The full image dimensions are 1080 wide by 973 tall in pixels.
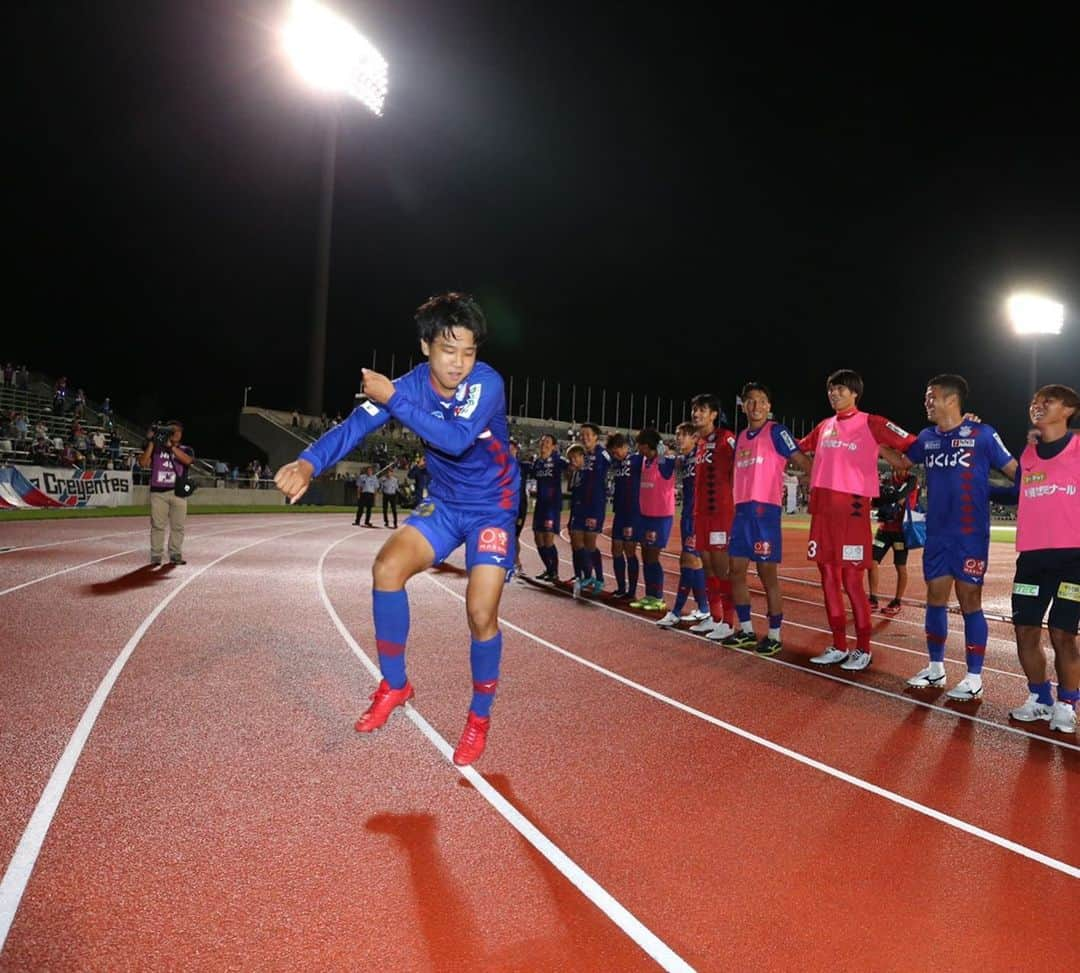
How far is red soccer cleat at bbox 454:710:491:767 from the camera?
12.1 ft

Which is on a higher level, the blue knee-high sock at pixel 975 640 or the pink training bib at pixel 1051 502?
the pink training bib at pixel 1051 502

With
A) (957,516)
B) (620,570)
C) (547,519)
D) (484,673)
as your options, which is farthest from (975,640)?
(547,519)

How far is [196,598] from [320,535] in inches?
423

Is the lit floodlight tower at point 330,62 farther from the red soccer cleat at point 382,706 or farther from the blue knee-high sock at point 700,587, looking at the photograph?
the red soccer cleat at point 382,706

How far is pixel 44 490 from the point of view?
20609 millimetres

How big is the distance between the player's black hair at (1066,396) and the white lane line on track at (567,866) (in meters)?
4.23

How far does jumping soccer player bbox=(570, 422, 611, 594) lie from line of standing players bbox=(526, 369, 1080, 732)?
1.25 metres

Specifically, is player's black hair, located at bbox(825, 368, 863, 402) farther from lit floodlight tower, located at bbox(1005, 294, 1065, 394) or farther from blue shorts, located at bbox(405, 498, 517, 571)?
lit floodlight tower, located at bbox(1005, 294, 1065, 394)

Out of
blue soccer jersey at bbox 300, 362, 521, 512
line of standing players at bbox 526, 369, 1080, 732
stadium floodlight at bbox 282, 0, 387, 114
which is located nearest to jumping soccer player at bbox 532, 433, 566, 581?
line of standing players at bbox 526, 369, 1080, 732

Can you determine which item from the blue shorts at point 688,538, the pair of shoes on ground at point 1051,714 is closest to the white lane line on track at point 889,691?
the pair of shoes on ground at point 1051,714

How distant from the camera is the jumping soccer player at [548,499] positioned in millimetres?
11852

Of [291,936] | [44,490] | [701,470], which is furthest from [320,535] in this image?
[291,936]

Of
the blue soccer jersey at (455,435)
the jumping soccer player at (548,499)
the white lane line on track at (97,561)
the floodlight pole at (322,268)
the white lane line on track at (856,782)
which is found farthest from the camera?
the floodlight pole at (322,268)

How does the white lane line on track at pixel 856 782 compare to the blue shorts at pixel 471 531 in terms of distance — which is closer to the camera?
the white lane line on track at pixel 856 782
